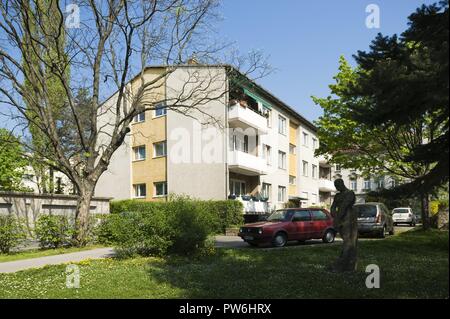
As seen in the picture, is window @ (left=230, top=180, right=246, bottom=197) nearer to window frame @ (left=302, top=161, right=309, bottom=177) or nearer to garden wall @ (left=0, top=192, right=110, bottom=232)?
garden wall @ (left=0, top=192, right=110, bottom=232)

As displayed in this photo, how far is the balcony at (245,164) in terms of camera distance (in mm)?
31172

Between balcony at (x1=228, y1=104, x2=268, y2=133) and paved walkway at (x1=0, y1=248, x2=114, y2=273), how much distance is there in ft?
52.8

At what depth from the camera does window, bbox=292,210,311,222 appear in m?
19.2

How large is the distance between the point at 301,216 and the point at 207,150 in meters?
13.6

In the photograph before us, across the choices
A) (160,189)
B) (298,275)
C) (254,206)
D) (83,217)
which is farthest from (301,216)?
(160,189)

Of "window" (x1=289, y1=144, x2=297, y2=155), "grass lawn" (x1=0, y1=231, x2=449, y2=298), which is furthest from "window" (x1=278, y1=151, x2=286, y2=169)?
"grass lawn" (x1=0, y1=231, x2=449, y2=298)

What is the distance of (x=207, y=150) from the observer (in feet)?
105

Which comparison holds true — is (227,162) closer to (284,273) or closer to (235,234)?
(235,234)

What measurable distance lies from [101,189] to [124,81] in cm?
1878

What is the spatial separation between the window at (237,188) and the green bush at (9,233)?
1782 cm

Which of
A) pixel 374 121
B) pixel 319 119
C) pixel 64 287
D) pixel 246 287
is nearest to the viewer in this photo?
pixel 374 121

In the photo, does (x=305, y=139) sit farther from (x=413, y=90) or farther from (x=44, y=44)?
(x=413, y=90)

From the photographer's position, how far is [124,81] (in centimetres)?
2128
